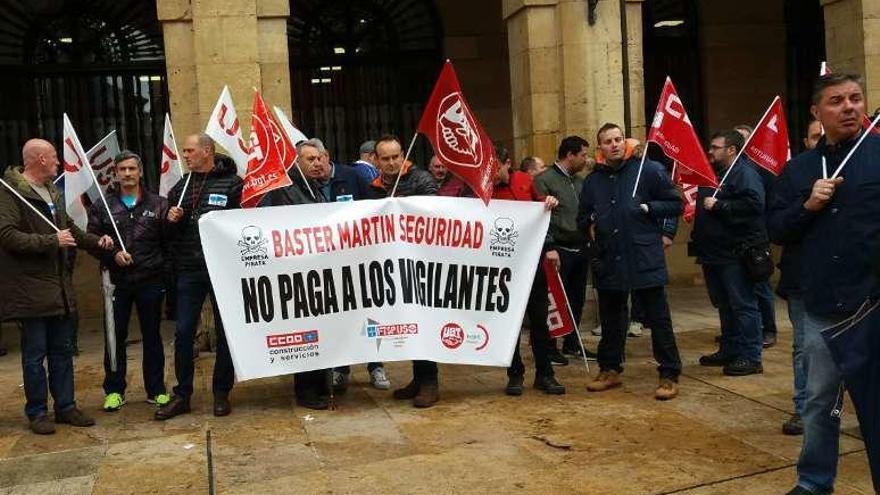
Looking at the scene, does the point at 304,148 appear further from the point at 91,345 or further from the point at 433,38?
the point at 433,38

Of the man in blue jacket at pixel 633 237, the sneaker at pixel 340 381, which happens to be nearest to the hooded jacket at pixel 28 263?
the sneaker at pixel 340 381

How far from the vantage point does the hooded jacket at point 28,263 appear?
6.08m

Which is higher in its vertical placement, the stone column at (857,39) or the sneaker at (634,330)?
the stone column at (857,39)

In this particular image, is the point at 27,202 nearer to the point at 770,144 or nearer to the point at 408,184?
the point at 408,184

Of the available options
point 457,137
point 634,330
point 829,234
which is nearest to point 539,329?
point 457,137

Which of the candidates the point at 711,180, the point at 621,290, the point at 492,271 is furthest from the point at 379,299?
the point at 711,180

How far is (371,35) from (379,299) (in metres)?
8.59

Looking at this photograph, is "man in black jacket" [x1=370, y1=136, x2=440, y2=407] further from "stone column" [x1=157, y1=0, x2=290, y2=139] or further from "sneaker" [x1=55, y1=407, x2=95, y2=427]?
"stone column" [x1=157, y1=0, x2=290, y2=139]

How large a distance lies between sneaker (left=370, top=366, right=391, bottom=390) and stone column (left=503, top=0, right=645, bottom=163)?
3.76 m

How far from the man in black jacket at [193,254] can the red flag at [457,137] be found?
1.51 metres

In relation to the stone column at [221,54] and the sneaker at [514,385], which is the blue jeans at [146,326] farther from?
the stone column at [221,54]

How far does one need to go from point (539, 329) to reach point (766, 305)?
8.96 ft

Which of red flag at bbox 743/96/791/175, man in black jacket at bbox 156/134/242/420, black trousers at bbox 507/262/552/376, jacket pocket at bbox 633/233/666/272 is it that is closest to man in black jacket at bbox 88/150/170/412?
man in black jacket at bbox 156/134/242/420

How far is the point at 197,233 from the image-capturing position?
6.61 m
